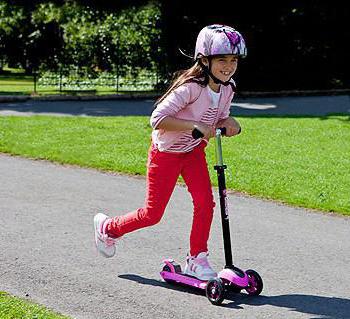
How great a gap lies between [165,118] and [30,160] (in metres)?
6.30

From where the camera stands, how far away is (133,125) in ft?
48.6

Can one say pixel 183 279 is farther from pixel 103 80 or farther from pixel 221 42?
pixel 103 80

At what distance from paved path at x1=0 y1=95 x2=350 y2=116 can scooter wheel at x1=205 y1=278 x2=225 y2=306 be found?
12.4m

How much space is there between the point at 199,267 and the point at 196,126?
100 cm

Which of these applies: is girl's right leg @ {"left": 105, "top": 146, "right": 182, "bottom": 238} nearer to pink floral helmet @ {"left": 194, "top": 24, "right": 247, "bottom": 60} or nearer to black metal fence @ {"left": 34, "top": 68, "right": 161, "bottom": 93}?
pink floral helmet @ {"left": 194, "top": 24, "right": 247, "bottom": 60}

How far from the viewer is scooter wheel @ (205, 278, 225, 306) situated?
17.0ft

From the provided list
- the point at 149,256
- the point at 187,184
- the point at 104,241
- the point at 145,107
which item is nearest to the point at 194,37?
the point at 145,107

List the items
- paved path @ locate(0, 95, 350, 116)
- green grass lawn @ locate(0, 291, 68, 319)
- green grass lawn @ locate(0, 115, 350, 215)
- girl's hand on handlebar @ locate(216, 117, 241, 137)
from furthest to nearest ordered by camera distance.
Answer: paved path @ locate(0, 95, 350, 116) < green grass lawn @ locate(0, 115, 350, 215) < girl's hand on handlebar @ locate(216, 117, 241, 137) < green grass lawn @ locate(0, 291, 68, 319)

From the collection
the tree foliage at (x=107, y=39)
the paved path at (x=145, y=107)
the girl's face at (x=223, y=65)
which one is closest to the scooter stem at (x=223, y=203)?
the girl's face at (x=223, y=65)

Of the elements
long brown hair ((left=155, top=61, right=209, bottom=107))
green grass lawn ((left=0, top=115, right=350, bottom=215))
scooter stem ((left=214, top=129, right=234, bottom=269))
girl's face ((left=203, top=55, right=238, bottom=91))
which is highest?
girl's face ((left=203, top=55, right=238, bottom=91))

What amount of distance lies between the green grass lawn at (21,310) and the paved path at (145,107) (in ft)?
41.0

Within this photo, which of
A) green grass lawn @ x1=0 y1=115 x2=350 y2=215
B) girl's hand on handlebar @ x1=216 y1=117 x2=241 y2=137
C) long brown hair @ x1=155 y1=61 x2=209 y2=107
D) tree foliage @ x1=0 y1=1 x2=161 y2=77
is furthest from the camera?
tree foliage @ x1=0 y1=1 x2=161 y2=77

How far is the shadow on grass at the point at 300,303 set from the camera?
16.8 feet

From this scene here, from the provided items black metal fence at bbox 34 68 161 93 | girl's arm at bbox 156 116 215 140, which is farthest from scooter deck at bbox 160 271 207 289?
black metal fence at bbox 34 68 161 93
